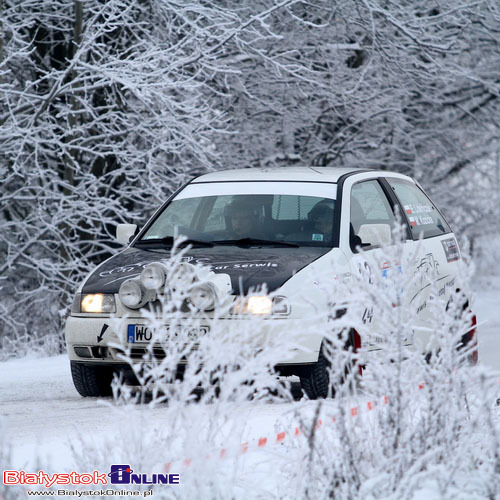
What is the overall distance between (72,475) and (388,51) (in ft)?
41.7

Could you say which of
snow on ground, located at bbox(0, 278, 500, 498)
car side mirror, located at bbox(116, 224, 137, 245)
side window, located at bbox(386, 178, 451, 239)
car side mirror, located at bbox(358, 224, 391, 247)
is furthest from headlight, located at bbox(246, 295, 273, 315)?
side window, located at bbox(386, 178, 451, 239)

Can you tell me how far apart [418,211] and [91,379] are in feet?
10.6

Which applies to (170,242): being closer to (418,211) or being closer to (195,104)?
(418,211)

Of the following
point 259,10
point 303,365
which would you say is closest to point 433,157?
point 259,10

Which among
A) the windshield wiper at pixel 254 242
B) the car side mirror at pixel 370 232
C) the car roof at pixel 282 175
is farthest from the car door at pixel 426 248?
the windshield wiper at pixel 254 242

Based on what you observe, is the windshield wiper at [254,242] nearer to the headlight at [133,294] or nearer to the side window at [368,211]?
the side window at [368,211]

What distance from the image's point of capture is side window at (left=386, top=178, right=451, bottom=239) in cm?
903

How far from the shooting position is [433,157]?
19.1 meters

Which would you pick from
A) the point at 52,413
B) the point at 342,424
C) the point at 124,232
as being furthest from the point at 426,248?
the point at 342,424

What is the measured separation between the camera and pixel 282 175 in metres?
8.80

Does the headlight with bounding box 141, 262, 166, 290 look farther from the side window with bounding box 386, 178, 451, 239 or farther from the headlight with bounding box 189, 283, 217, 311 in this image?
the side window with bounding box 386, 178, 451, 239

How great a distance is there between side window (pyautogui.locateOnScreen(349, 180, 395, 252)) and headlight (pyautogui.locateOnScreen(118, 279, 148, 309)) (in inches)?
63.8

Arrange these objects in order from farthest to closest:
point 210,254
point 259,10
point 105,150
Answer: point 259,10 → point 105,150 → point 210,254

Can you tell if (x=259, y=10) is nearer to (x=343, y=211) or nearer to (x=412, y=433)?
(x=343, y=211)
